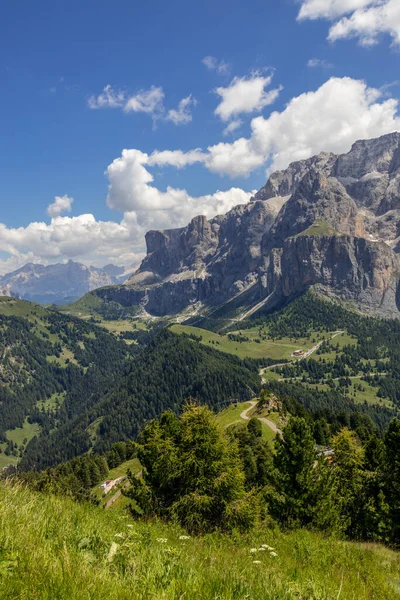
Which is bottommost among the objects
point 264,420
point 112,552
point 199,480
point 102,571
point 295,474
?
point 264,420

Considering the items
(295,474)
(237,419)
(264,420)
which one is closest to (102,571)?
(295,474)

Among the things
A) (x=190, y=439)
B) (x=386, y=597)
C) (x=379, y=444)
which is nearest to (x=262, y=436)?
(x=379, y=444)

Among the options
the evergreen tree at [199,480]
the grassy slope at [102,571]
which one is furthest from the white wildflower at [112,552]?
the evergreen tree at [199,480]

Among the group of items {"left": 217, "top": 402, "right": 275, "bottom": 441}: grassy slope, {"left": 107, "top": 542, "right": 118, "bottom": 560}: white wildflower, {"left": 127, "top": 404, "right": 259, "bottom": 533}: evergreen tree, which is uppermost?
{"left": 107, "top": 542, "right": 118, "bottom": 560}: white wildflower

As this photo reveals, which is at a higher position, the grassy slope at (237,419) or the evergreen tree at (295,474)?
the evergreen tree at (295,474)

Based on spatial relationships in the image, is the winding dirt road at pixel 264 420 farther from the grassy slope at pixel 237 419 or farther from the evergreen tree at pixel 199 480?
the evergreen tree at pixel 199 480

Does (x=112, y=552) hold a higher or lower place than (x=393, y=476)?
higher

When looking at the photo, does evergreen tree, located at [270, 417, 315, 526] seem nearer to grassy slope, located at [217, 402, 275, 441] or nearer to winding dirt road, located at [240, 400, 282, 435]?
grassy slope, located at [217, 402, 275, 441]

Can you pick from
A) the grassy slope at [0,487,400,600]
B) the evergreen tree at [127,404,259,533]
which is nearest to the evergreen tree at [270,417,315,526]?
the evergreen tree at [127,404,259,533]

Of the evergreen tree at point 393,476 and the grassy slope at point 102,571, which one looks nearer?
the grassy slope at point 102,571

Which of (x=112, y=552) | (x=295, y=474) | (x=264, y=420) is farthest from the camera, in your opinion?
(x=264, y=420)

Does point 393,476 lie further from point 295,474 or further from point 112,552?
point 112,552

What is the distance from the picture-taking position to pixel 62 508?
22.9 feet

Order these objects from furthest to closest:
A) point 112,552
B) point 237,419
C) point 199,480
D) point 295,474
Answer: point 237,419 < point 295,474 < point 199,480 < point 112,552
